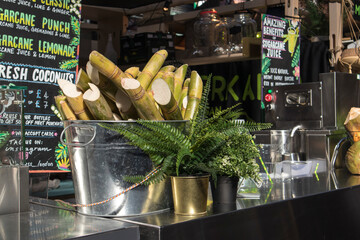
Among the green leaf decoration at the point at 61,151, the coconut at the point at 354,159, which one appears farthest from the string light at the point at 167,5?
the coconut at the point at 354,159

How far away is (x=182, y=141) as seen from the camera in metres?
1.17

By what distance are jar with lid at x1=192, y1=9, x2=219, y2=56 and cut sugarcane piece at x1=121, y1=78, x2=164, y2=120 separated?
334 centimetres

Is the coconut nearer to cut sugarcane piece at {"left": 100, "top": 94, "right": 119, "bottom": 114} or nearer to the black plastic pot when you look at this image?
the black plastic pot

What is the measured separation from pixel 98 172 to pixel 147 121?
180mm

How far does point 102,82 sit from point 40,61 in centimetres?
123

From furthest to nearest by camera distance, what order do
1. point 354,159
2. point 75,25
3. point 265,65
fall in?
point 265,65 → point 75,25 → point 354,159

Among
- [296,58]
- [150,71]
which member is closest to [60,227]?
[150,71]

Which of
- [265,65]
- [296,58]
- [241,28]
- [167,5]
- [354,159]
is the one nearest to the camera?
[354,159]

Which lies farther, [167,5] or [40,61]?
[167,5]

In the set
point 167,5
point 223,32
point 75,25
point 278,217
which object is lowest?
point 278,217

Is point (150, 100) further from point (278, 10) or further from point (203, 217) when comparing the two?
point (278, 10)

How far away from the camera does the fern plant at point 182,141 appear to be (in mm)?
1146

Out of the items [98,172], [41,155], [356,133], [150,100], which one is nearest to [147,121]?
[150,100]

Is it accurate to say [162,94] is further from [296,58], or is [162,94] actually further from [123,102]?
[296,58]
